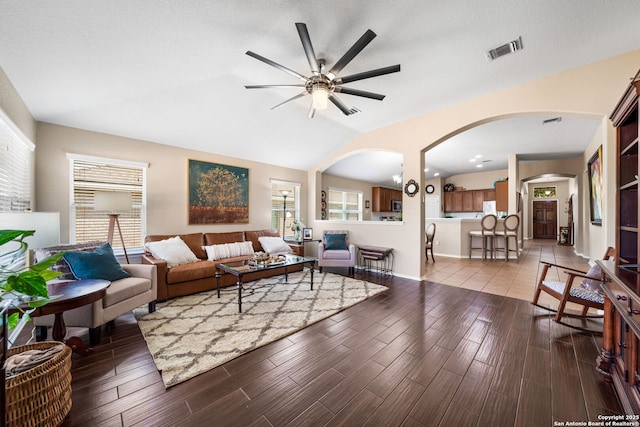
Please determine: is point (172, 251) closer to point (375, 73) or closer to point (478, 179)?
point (375, 73)

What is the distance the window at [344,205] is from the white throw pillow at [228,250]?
331 centimetres

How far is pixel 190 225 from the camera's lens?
4398 millimetres

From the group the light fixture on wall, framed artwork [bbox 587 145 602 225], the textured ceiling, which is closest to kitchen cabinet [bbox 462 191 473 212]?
framed artwork [bbox 587 145 602 225]

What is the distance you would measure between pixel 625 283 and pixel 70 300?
3.52 metres

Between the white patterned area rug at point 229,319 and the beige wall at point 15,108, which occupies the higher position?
the beige wall at point 15,108

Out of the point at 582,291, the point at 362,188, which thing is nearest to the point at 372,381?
the point at 582,291

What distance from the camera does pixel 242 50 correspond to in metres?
2.65

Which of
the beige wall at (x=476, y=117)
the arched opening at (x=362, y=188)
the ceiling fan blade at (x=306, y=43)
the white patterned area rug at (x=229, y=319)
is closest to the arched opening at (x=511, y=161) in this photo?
the beige wall at (x=476, y=117)

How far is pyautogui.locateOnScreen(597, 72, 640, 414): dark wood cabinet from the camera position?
1272mm

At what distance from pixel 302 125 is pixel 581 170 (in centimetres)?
786

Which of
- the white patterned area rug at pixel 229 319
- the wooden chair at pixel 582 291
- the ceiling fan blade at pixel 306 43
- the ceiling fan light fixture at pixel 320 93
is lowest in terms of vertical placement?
the white patterned area rug at pixel 229 319

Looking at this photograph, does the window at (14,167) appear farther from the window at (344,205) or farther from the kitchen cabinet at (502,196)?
the kitchen cabinet at (502,196)

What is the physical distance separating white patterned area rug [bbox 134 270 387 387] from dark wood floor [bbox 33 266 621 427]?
0.11 metres

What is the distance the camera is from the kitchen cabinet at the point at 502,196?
6.97 meters
